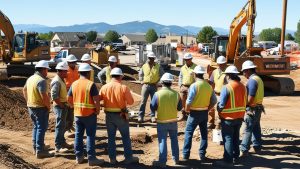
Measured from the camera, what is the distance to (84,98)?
820 cm

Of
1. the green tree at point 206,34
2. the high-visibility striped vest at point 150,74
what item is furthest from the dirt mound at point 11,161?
the green tree at point 206,34

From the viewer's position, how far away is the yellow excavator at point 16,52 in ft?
76.5

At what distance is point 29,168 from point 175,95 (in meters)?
3.04

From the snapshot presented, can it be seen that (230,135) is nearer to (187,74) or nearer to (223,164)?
(223,164)

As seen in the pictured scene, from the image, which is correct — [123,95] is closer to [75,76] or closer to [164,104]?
[164,104]

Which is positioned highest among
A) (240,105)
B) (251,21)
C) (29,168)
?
(251,21)

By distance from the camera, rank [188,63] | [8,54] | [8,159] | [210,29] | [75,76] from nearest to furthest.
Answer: [8,159], [75,76], [188,63], [8,54], [210,29]

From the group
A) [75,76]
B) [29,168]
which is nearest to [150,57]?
[75,76]

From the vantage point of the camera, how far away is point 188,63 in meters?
11.6

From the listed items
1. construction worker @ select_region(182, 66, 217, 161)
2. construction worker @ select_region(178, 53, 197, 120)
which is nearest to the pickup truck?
construction worker @ select_region(178, 53, 197, 120)

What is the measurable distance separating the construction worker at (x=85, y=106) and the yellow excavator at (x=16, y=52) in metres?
16.1

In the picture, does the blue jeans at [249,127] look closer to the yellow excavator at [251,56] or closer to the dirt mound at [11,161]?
the dirt mound at [11,161]

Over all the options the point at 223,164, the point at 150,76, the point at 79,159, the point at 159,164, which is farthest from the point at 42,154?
the point at 150,76

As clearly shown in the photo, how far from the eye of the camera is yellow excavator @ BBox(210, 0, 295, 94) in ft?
67.9
